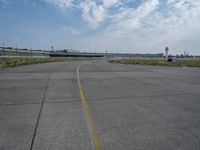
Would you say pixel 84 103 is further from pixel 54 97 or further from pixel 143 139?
pixel 143 139

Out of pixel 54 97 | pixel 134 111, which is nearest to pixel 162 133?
pixel 134 111

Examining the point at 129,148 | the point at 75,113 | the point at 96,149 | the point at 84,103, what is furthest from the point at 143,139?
the point at 84,103

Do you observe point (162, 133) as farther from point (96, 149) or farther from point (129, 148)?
point (96, 149)

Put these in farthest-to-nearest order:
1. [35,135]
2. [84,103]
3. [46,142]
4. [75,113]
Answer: [84,103] → [75,113] → [35,135] → [46,142]

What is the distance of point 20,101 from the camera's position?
6.64 meters

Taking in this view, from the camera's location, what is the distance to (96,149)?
3.29 metres

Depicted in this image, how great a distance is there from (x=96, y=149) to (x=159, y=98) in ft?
15.8

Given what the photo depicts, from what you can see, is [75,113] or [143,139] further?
[75,113]

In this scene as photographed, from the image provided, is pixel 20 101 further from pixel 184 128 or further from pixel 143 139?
pixel 184 128

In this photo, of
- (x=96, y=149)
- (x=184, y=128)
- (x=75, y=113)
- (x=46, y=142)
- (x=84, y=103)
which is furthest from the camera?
(x=84, y=103)

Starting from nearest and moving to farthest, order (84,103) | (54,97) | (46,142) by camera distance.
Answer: (46,142), (84,103), (54,97)

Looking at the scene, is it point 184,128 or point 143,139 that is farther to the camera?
point 184,128

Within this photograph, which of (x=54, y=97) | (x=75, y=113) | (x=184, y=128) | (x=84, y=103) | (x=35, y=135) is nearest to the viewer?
(x=35, y=135)

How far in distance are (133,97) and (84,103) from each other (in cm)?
226
